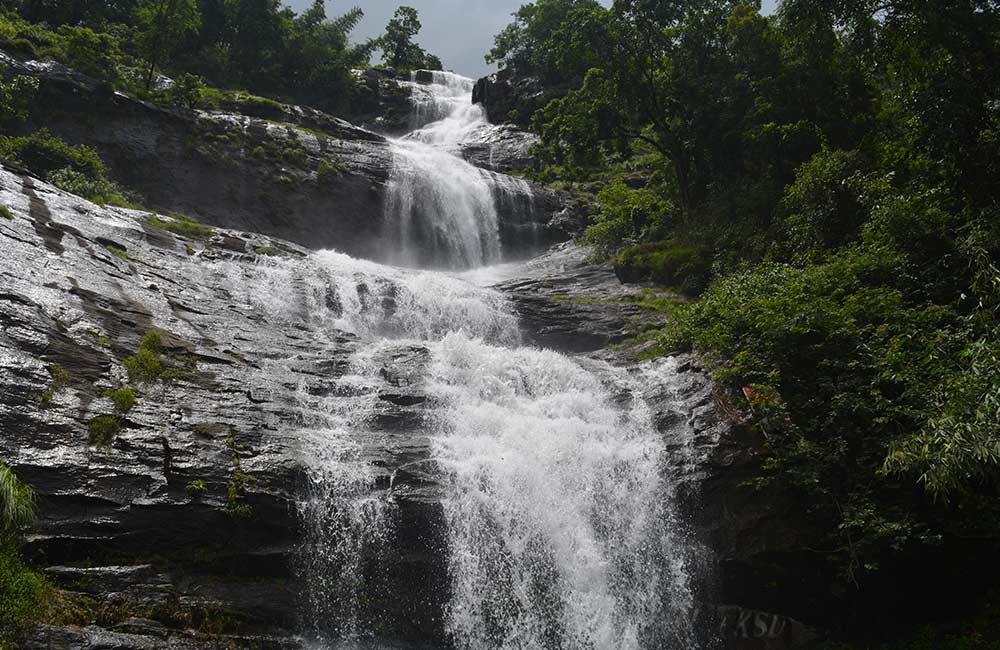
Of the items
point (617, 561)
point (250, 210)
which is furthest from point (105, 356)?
point (250, 210)

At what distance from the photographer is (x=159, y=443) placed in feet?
30.9

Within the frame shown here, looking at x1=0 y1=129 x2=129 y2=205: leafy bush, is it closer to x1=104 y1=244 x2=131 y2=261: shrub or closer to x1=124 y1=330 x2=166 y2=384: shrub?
x1=104 y1=244 x2=131 y2=261: shrub

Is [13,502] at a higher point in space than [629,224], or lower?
lower

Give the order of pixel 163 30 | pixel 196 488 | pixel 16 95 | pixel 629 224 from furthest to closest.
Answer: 1. pixel 163 30
2. pixel 629 224
3. pixel 16 95
4. pixel 196 488

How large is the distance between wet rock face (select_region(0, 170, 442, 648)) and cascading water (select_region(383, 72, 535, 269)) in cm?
1204

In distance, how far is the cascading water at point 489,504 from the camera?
9445 mm

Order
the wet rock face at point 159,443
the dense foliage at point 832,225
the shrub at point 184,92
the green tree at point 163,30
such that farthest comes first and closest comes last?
the green tree at point 163,30
the shrub at point 184,92
the dense foliage at point 832,225
the wet rock face at point 159,443

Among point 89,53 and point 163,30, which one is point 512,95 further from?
point 89,53

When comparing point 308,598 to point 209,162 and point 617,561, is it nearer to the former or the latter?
point 617,561

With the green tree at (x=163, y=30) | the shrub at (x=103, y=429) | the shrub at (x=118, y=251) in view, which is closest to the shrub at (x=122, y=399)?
the shrub at (x=103, y=429)

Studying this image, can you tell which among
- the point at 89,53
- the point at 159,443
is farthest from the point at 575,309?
the point at 89,53

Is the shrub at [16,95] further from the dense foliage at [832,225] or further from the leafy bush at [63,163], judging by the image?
the dense foliage at [832,225]

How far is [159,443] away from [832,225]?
1540cm

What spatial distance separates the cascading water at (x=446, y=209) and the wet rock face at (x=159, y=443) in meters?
12.0
